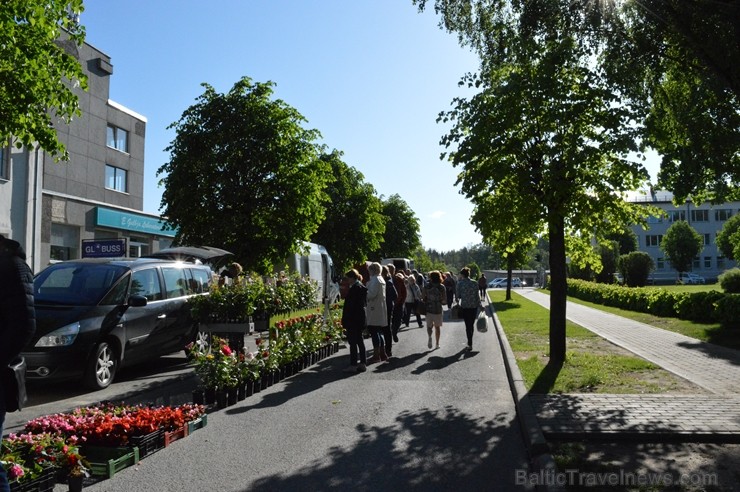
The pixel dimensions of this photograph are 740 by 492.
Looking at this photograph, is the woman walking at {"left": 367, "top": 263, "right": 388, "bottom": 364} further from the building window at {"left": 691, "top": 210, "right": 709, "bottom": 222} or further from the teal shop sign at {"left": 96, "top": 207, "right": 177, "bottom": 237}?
the building window at {"left": 691, "top": 210, "right": 709, "bottom": 222}

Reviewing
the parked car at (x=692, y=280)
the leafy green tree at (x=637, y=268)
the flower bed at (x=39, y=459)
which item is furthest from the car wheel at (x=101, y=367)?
the parked car at (x=692, y=280)

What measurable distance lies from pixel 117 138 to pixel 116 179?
2208 millimetres

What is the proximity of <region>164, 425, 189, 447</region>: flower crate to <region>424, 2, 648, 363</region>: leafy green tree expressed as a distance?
5.66m

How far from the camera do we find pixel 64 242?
26281 mm

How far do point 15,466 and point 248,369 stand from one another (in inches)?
160

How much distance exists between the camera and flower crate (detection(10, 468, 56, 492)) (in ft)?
13.3

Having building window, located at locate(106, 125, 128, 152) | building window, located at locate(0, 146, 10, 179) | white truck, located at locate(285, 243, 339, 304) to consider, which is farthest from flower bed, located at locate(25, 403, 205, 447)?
building window, located at locate(106, 125, 128, 152)

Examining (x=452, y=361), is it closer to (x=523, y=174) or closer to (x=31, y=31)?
(x=523, y=174)

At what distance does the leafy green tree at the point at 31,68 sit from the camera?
33.2 feet

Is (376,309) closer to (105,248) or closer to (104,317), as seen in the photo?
(104,317)

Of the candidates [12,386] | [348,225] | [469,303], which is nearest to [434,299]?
[469,303]

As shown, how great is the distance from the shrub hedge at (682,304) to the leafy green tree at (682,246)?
44229 millimetres

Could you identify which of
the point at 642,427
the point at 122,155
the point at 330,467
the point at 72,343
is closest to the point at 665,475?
the point at 642,427

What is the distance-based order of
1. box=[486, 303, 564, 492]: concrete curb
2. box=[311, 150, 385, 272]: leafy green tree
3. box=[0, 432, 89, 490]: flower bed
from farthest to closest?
box=[311, 150, 385, 272]: leafy green tree
box=[486, 303, 564, 492]: concrete curb
box=[0, 432, 89, 490]: flower bed
